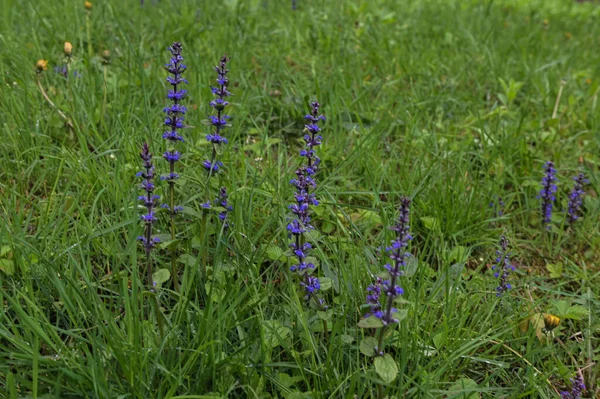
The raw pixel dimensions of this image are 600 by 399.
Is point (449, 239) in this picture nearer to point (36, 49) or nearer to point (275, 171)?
point (275, 171)

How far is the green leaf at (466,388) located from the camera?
6.49ft

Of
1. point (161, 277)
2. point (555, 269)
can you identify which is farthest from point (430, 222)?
point (161, 277)

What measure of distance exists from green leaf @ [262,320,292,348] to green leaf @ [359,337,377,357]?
277 mm

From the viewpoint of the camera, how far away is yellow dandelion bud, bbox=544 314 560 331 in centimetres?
229

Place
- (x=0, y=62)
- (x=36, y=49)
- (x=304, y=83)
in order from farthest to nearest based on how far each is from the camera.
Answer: (x=304, y=83), (x=36, y=49), (x=0, y=62)

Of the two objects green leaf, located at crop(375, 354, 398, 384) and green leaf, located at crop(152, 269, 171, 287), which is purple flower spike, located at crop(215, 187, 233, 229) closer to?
green leaf, located at crop(152, 269, 171, 287)

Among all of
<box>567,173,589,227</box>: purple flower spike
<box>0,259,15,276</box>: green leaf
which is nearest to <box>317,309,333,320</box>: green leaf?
<box>0,259,15,276</box>: green leaf

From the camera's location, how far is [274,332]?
1976 mm

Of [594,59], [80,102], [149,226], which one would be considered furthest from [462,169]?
[594,59]

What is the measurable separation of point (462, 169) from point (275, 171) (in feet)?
3.24

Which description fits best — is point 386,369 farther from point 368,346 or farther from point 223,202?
point 223,202

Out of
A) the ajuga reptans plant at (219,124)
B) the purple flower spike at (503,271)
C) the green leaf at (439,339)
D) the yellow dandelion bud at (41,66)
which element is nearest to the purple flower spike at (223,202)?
the ajuga reptans plant at (219,124)

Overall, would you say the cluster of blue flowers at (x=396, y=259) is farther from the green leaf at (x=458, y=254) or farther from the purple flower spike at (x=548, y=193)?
the purple flower spike at (x=548, y=193)

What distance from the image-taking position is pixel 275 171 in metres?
3.03
